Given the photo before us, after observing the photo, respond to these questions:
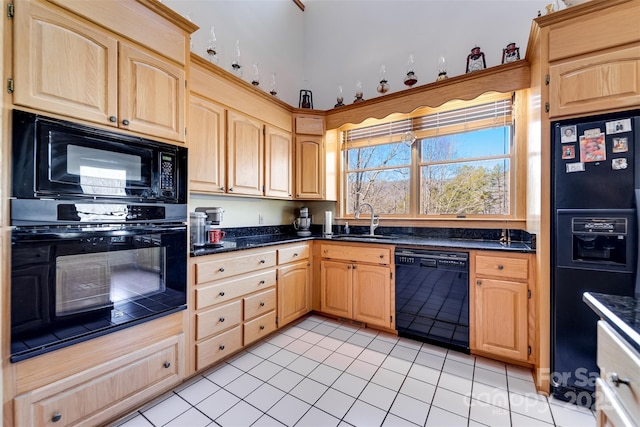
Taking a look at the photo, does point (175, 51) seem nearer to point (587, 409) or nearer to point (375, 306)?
point (375, 306)

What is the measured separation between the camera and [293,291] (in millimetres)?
2693

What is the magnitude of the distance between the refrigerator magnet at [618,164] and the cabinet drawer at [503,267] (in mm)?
766

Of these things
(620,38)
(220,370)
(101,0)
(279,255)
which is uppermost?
(101,0)

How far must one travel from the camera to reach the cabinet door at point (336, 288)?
273 centimetres

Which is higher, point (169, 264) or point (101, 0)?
point (101, 0)

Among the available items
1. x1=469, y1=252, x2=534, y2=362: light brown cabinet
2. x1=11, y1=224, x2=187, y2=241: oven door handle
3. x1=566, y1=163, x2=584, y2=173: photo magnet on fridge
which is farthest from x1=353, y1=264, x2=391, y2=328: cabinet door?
x1=11, y1=224, x2=187, y2=241: oven door handle

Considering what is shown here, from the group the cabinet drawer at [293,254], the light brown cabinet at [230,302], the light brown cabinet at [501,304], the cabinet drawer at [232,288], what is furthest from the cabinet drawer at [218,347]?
the light brown cabinet at [501,304]

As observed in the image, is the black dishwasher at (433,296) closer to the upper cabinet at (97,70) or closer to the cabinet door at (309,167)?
the cabinet door at (309,167)

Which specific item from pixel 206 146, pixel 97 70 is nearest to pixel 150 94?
pixel 97 70

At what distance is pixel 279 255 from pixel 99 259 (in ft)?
4.52

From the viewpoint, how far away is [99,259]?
1.41 metres

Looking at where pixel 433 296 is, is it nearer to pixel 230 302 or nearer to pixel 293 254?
pixel 293 254

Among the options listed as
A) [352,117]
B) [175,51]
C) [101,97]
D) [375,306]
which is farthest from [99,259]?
[352,117]

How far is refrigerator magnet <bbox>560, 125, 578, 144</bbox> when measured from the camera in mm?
1614
